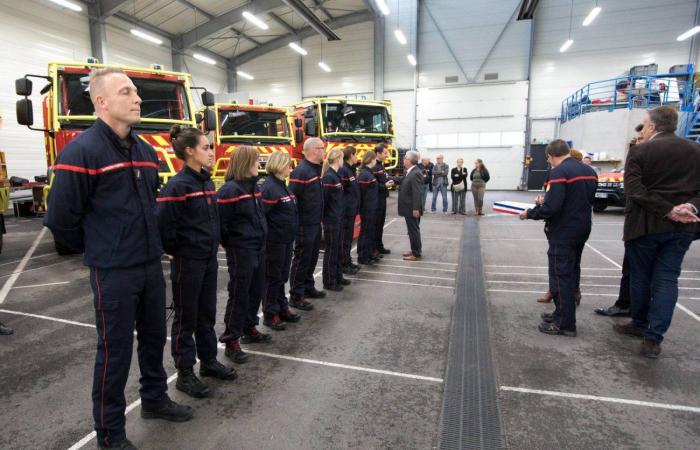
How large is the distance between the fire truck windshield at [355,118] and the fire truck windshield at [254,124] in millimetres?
1524

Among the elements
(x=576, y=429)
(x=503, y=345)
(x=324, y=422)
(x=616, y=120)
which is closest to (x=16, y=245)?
(x=324, y=422)

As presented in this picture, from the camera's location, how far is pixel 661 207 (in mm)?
3262

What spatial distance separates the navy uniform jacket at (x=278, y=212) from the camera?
12.3 ft

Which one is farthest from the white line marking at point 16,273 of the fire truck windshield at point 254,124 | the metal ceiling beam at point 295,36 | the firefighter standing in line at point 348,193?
the metal ceiling beam at point 295,36

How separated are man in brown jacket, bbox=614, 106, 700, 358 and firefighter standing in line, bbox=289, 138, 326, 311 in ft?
9.77

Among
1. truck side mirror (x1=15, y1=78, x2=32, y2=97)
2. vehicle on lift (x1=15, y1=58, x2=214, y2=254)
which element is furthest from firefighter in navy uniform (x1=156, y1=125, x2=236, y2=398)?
truck side mirror (x1=15, y1=78, x2=32, y2=97)

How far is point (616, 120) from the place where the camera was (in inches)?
575

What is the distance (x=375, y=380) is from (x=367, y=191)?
12.1 ft

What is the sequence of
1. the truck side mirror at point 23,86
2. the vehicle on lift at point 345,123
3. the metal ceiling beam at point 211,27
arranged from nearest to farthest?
1. the truck side mirror at point 23,86
2. the vehicle on lift at point 345,123
3. the metal ceiling beam at point 211,27

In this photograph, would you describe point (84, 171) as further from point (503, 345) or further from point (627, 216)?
point (627, 216)

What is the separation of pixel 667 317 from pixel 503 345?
4.36ft

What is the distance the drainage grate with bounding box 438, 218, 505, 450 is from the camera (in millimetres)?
2432

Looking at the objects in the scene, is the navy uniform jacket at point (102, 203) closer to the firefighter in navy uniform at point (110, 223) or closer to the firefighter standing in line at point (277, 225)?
the firefighter in navy uniform at point (110, 223)

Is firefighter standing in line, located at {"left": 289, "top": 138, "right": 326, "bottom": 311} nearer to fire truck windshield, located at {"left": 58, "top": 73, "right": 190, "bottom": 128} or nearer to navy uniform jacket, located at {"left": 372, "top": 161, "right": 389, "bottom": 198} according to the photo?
navy uniform jacket, located at {"left": 372, "top": 161, "right": 389, "bottom": 198}
